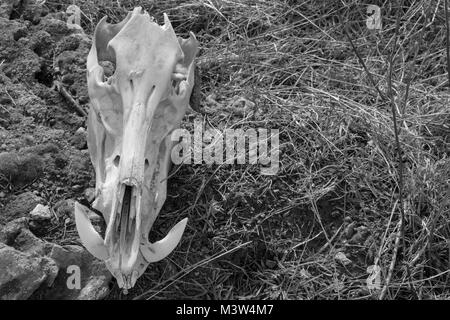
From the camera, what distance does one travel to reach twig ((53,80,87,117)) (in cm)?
397

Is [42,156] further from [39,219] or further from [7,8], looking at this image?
[7,8]

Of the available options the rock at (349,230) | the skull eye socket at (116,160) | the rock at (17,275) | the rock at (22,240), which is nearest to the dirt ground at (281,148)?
the rock at (349,230)

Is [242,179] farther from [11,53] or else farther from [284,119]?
[11,53]

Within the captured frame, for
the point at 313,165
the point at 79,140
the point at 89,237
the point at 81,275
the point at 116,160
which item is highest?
the point at 116,160

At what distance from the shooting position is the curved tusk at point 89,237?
10.6ft

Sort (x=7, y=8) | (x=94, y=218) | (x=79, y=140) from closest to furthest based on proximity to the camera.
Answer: (x=94, y=218)
(x=79, y=140)
(x=7, y=8)

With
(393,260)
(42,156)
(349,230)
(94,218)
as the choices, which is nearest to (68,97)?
(42,156)

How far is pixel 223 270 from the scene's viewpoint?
3600 mm

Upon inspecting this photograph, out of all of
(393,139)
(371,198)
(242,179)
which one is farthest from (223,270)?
(393,139)

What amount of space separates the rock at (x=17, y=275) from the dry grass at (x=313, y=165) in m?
0.31

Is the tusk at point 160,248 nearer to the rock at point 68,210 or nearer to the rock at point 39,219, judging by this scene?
the rock at point 68,210

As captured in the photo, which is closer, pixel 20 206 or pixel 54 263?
pixel 54 263

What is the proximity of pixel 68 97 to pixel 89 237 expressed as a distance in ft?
3.06

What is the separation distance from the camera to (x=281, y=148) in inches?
156
